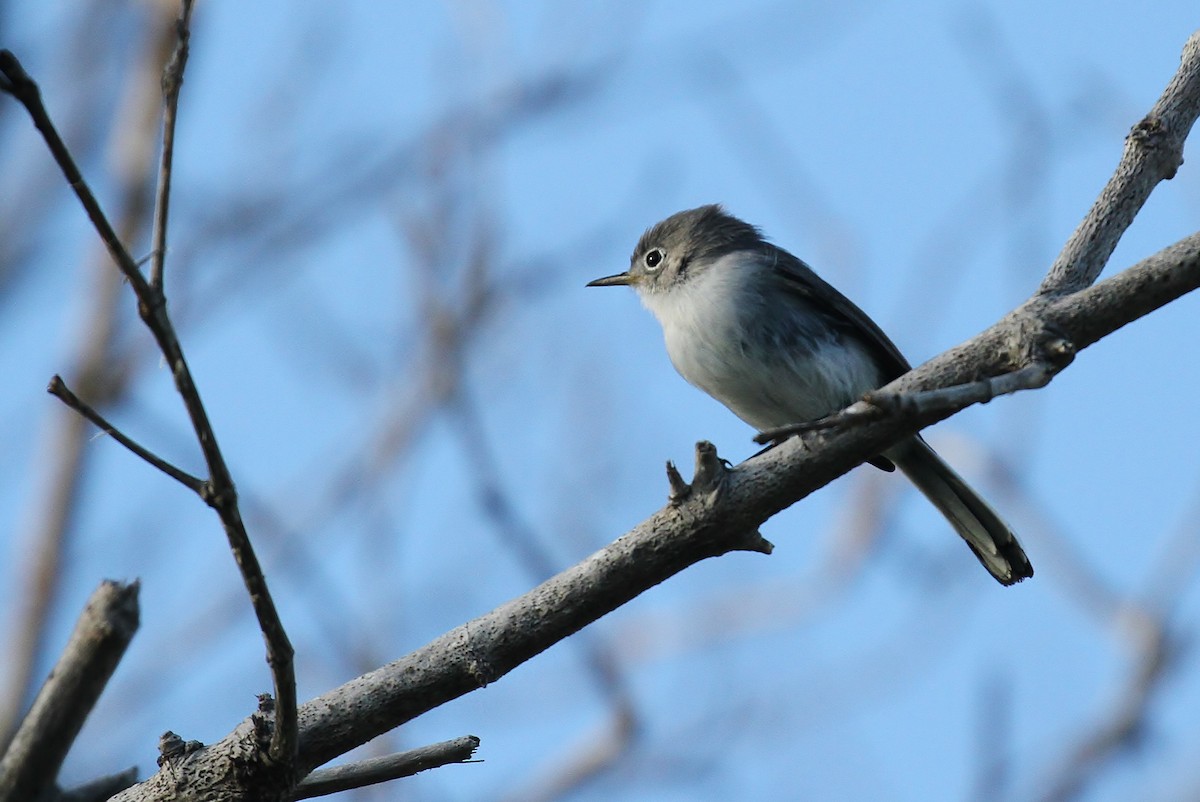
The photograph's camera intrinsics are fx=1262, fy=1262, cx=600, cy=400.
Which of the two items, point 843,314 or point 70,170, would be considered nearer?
point 70,170

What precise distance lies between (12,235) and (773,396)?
5162 mm

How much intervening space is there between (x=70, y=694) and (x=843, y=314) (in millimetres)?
2934

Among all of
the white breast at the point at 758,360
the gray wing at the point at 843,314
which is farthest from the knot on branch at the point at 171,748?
the gray wing at the point at 843,314

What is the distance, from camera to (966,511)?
4.15 metres

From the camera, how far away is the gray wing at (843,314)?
4.53m

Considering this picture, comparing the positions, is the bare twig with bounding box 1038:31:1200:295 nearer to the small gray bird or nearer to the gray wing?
the small gray bird

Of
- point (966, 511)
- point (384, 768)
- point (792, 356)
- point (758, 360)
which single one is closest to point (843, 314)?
point (792, 356)

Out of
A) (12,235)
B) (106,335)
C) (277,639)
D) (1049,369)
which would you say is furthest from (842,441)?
(12,235)

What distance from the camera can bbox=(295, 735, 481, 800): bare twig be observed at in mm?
2352

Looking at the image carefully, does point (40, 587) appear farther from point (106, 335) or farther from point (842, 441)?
point (842, 441)

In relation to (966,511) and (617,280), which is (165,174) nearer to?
(966,511)

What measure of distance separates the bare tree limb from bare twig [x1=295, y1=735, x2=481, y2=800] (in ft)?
1.77

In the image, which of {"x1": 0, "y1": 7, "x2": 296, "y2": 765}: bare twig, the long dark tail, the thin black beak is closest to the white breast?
the long dark tail

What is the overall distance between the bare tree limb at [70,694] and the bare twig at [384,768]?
0.54 m
